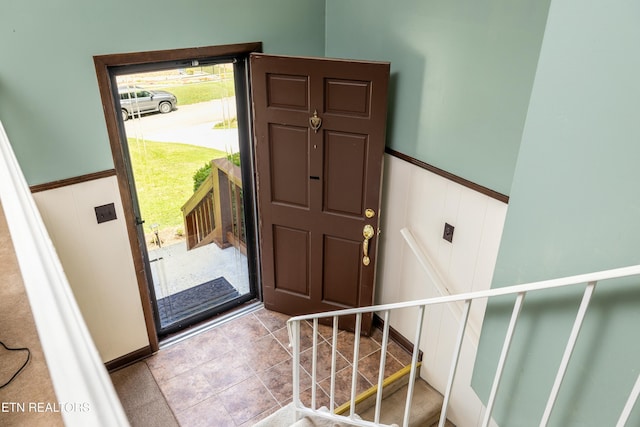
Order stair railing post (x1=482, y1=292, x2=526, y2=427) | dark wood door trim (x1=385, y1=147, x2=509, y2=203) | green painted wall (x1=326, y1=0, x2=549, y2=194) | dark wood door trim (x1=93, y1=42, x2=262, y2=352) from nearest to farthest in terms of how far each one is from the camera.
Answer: stair railing post (x1=482, y1=292, x2=526, y2=427) → green painted wall (x1=326, y1=0, x2=549, y2=194) → dark wood door trim (x1=385, y1=147, x2=509, y2=203) → dark wood door trim (x1=93, y1=42, x2=262, y2=352)

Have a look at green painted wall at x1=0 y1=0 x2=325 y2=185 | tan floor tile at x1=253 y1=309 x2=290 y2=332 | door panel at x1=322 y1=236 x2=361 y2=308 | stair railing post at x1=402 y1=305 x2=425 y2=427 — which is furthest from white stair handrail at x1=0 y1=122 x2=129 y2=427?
tan floor tile at x1=253 y1=309 x2=290 y2=332

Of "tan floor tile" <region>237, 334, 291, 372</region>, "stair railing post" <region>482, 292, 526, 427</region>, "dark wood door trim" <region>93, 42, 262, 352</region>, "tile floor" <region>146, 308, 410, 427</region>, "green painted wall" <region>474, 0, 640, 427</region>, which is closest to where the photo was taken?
"green painted wall" <region>474, 0, 640, 427</region>

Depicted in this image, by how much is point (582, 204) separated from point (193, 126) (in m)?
2.73

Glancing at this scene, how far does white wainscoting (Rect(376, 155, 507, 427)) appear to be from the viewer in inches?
109

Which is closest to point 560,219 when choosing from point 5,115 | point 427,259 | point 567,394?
point 567,394

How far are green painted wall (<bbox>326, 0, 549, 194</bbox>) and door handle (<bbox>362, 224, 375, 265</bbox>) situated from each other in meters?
0.59

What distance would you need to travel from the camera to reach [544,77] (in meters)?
1.34

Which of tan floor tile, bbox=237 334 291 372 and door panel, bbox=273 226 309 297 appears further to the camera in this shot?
door panel, bbox=273 226 309 297

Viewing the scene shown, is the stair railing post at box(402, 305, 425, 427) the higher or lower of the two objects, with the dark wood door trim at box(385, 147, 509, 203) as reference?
lower

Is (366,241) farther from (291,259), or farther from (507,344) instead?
(507,344)

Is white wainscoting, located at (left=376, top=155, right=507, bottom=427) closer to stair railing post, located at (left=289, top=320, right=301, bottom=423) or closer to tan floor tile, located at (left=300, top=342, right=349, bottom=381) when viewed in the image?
tan floor tile, located at (left=300, top=342, right=349, bottom=381)

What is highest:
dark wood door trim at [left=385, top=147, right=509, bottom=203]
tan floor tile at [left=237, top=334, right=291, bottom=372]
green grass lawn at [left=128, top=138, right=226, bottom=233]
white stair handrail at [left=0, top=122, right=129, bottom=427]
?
white stair handrail at [left=0, top=122, right=129, bottom=427]

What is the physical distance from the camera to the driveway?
10.4 feet

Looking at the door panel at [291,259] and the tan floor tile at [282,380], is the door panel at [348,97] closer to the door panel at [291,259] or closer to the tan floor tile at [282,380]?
the door panel at [291,259]
